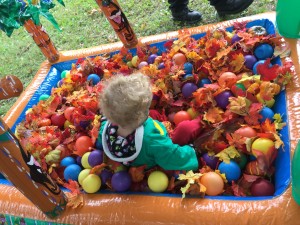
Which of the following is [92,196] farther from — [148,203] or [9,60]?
[9,60]

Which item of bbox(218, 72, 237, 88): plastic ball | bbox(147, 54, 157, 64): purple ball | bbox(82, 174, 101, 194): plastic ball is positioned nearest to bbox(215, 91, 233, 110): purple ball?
bbox(218, 72, 237, 88): plastic ball

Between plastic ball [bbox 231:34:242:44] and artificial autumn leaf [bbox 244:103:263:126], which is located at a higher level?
plastic ball [bbox 231:34:242:44]

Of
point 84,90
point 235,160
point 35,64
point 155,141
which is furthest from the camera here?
point 35,64

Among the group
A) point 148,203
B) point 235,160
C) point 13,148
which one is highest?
point 13,148

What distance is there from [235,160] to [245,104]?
322 millimetres

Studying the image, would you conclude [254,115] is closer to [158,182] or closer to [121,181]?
[158,182]

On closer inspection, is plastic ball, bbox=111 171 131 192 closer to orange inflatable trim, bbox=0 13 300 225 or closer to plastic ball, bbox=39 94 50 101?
orange inflatable trim, bbox=0 13 300 225

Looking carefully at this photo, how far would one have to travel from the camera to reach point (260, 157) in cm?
169

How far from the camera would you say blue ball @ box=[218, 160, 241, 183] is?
1740 millimetres

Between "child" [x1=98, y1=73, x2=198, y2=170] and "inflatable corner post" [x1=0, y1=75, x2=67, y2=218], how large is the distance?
0.34 m

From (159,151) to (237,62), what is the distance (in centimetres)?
91

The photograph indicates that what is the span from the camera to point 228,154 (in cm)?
180

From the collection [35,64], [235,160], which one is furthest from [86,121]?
Result: [35,64]

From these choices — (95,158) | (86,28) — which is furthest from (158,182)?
(86,28)
